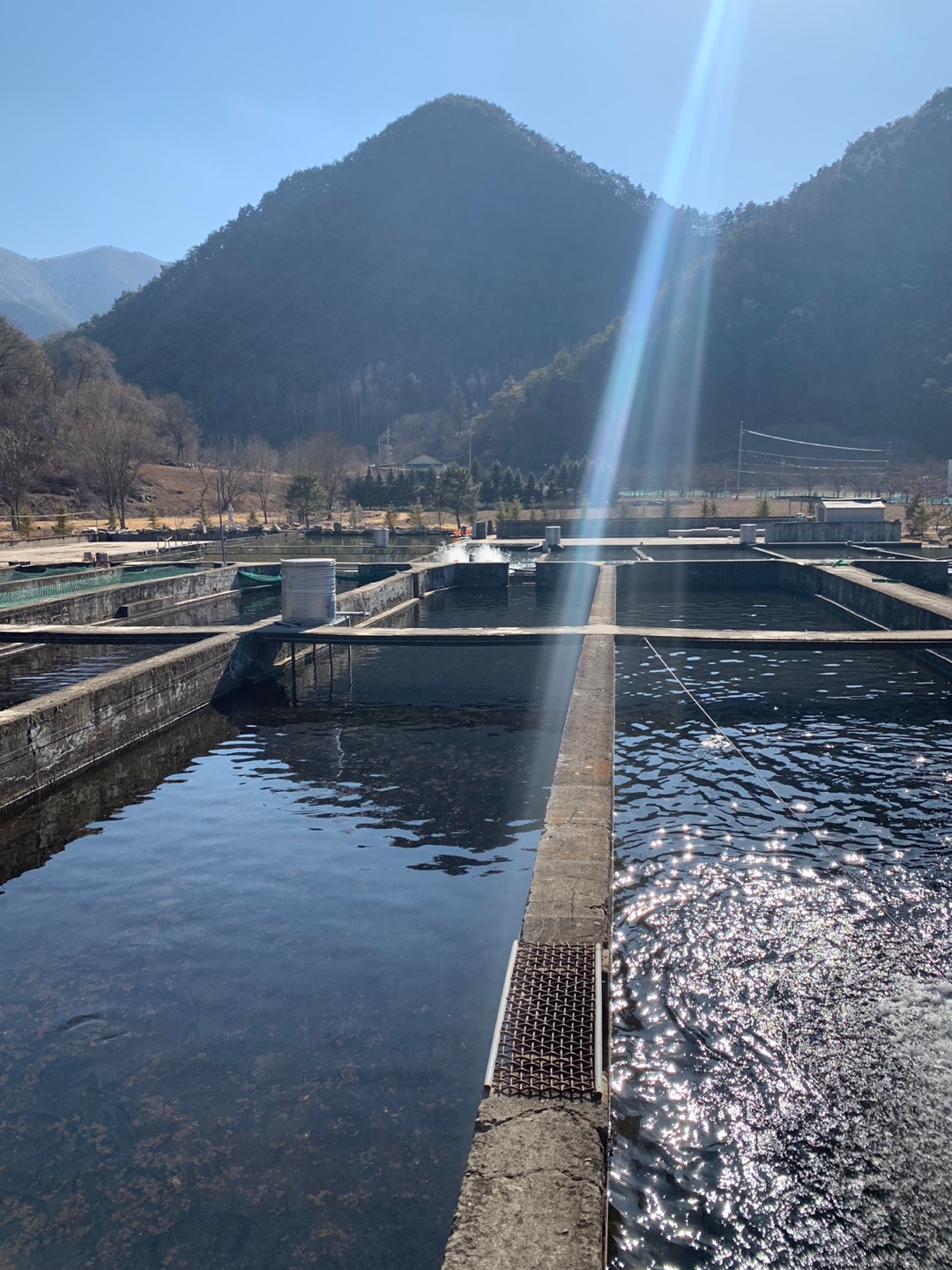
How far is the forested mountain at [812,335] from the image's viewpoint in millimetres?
94875

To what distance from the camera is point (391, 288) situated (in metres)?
182

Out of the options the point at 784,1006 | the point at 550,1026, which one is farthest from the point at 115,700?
the point at 784,1006

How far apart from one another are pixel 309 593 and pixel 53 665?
471 cm

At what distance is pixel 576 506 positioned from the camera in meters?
55.7

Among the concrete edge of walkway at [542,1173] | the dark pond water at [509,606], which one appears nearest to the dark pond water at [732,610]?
the dark pond water at [509,606]

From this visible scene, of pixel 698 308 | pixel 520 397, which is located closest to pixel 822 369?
pixel 698 308

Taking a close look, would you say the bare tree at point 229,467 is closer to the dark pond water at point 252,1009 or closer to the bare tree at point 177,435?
the bare tree at point 177,435

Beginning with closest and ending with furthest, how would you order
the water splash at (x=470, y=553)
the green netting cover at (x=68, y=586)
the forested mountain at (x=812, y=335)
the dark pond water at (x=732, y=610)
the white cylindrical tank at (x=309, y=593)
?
1. the white cylindrical tank at (x=309, y=593)
2. the green netting cover at (x=68, y=586)
3. the dark pond water at (x=732, y=610)
4. the water splash at (x=470, y=553)
5. the forested mountain at (x=812, y=335)

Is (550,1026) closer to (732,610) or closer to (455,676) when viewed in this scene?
(455,676)

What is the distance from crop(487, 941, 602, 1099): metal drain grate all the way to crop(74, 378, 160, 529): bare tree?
141 feet

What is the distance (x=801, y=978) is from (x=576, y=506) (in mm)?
51039

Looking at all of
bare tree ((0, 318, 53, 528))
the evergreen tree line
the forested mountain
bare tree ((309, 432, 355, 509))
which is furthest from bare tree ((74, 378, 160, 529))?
the forested mountain

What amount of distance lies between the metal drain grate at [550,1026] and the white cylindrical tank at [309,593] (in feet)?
34.4

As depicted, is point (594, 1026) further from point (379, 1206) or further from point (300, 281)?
point (300, 281)
